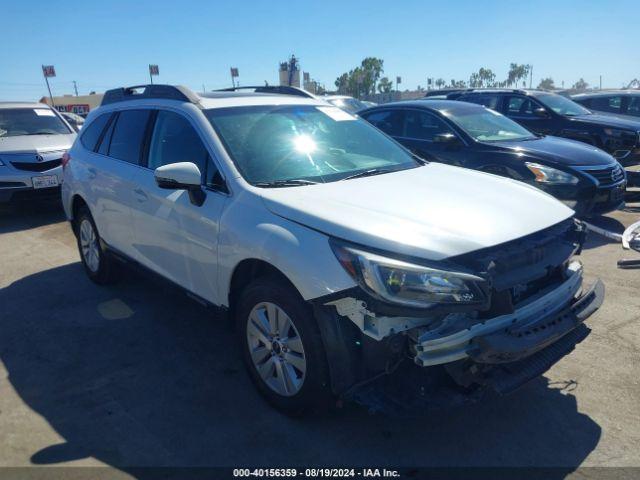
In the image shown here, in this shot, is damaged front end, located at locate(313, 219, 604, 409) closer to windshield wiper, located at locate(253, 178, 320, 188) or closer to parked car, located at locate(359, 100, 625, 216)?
windshield wiper, located at locate(253, 178, 320, 188)

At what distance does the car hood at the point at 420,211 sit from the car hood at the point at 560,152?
3.20 m

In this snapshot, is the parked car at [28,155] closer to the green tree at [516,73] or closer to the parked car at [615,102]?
the parked car at [615,102]

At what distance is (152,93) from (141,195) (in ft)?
3.04

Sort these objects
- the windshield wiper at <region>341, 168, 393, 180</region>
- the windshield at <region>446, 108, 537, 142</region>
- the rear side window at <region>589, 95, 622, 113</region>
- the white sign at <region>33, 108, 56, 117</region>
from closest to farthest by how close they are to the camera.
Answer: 1. the windshield wiper at <region>341, 168, 393, 180</region>
2. the windshield at <region>446, 108, 537, 142</region>
3. the white sign at <region>33, 108, 56, 117</region>
4. the rear side window at <region>589, 95, 622, 113</region>

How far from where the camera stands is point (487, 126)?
23.2ft

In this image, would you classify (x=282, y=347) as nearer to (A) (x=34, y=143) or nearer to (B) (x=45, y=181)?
(B) (x=45, y=181)

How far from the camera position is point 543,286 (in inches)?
112

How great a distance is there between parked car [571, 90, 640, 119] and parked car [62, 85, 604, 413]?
11132 millimetres

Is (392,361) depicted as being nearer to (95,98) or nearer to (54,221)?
(54,221)

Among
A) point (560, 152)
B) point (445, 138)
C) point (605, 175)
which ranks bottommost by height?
point (605, 175)

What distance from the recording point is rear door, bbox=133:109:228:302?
128 inches

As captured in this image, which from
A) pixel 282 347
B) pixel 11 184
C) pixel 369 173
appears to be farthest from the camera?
pixel 11 184

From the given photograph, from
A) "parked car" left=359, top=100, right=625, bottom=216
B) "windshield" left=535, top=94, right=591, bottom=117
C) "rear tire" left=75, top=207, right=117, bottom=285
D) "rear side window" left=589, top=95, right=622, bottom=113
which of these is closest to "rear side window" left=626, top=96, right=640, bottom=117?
"rear side window" left=589, top=95, right=622, bottom=113

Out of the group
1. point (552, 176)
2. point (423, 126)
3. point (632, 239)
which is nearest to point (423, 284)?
point (632, 239)
